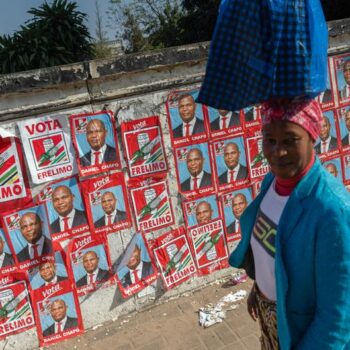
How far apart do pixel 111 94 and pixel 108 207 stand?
2.74ft

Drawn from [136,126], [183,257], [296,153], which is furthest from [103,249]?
[296,153]

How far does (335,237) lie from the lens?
127 centimetres

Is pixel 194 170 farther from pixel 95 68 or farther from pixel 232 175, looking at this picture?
pixel 95 68

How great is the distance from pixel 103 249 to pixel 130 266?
0.27 meters

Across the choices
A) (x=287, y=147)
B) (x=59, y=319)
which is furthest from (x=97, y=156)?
(x=287, y=147)

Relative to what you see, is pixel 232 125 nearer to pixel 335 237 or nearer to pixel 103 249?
pixel 103 249

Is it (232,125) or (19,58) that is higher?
(19,58)

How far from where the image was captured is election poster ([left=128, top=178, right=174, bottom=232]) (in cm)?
311

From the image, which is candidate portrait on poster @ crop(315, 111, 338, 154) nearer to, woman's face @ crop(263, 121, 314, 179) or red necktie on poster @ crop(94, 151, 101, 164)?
red necktie on poster @ crop(94, 151, 101, 164)

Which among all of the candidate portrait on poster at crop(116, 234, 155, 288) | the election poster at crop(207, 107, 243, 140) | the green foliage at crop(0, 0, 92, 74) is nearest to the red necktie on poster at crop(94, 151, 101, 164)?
the candidate portrait on poster at crop(116, 234, 155, 288)

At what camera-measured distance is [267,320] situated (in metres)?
1.72

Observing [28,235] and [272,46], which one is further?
[28,235]

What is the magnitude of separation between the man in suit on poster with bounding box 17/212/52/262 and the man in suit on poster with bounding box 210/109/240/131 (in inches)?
59.7

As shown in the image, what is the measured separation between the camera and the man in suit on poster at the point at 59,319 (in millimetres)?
3004
